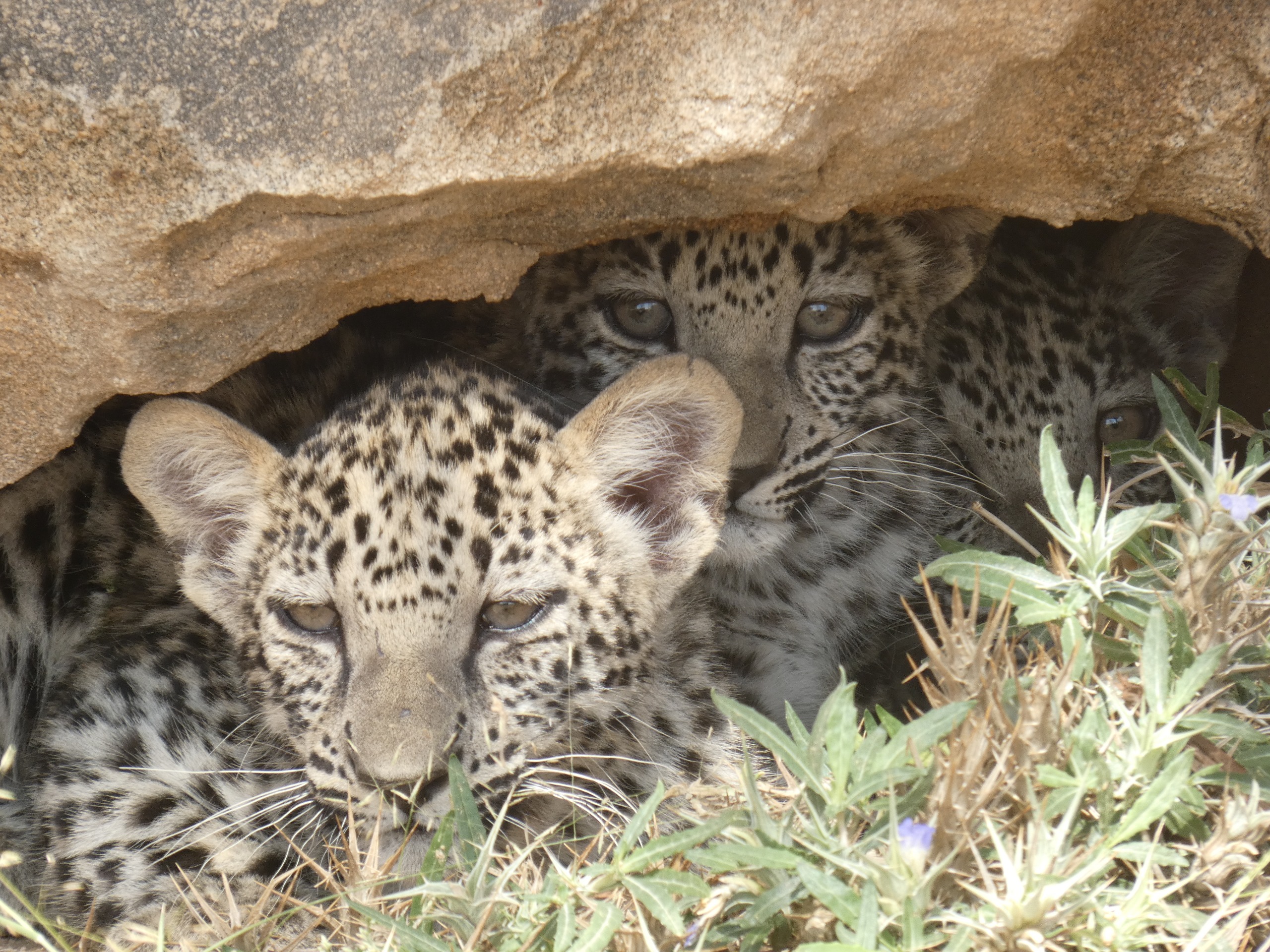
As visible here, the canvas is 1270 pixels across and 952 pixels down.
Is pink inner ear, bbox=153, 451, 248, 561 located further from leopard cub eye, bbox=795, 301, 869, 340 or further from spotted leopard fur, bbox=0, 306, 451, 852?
leopard cub eye, bbox=795, 301, 869, 340

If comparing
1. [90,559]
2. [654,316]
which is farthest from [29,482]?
[654,316]

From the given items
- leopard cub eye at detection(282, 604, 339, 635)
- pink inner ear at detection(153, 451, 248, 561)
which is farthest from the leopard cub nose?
pink inner ear at detection(153, 451, 248, 561)

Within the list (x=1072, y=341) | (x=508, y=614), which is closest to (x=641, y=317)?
(x=508, y=614)

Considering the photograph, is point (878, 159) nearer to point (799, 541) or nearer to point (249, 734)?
point (799, 541)

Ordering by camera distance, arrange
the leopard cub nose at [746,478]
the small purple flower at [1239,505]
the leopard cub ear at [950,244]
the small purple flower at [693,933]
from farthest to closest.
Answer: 1. the leopard cub ear at [950,244]
2. the leopard cub nose at [746,478]
3. the small purple flower at [1239,505]
4. the small purple flower at [693,933]

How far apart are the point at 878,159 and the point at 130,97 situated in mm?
1813

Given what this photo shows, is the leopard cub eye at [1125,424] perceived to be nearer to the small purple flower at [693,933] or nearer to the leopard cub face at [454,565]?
the leopard cub face at [454,565]

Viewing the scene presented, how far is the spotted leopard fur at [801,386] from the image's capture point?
432 centimetres

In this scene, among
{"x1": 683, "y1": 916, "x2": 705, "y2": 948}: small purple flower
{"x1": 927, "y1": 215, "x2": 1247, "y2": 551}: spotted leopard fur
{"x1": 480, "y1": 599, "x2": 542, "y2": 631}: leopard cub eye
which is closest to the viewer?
{"x1": 683, "y1": 916, "x2": 705, "y2": 948}: small purple flower

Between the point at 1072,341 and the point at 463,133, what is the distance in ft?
9.18

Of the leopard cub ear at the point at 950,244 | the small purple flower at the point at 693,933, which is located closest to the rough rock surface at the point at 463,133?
the leopard cub ear at the point at 950,244

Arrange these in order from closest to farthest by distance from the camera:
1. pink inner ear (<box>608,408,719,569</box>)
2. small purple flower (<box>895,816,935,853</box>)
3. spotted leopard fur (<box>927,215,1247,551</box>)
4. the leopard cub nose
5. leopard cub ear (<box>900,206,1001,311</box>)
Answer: small purple flower (<box>895,816,935,853</box>), pink inner ear (<box>608,408,719,569</box>), the leopard cub nose, leopard cub ear (<box>900,206,1001,311</box>), spotted leopard fur (<box>927,215,1247,551</box>)

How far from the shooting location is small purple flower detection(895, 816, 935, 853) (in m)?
2.51

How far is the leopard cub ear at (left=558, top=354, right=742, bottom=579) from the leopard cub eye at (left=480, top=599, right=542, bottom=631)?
1.30 ft
